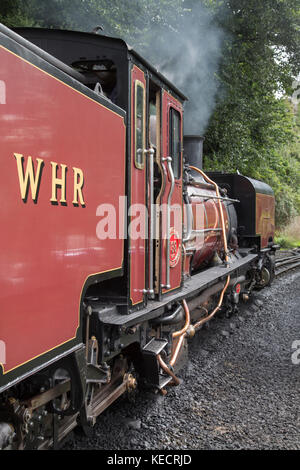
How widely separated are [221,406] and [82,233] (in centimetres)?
251

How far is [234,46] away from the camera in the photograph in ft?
41.2

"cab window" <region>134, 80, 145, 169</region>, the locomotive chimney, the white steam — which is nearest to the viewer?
"cab window" <region>134, 80, 145, 169</region>

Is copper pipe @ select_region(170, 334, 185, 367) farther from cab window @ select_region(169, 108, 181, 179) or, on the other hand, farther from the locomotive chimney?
the locomotive chimney

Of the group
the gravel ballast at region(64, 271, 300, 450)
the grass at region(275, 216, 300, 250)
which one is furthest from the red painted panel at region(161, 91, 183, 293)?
the grass at region(275, 216, 300, 250)

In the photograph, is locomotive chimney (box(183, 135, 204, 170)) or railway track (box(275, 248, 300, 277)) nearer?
locomotive chimney (box(183, 135, 204, 170))

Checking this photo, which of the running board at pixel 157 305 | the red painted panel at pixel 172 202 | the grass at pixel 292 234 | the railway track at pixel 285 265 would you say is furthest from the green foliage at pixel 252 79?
the red painted panel at pixel 172 202

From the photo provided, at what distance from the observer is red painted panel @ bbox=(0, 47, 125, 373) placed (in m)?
1.85

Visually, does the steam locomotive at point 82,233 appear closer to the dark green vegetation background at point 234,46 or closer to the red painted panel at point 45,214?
the red painted panel at point 45,214

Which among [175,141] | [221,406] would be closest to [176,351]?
[221,406]

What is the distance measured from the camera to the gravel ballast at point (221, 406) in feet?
11.2

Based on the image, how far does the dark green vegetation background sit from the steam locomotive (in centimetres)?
576

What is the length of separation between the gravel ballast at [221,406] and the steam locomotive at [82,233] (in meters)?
0.28

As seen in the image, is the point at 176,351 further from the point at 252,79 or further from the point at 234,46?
the point at 252,79

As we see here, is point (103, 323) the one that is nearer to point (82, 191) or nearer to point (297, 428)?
point (82, 191)
